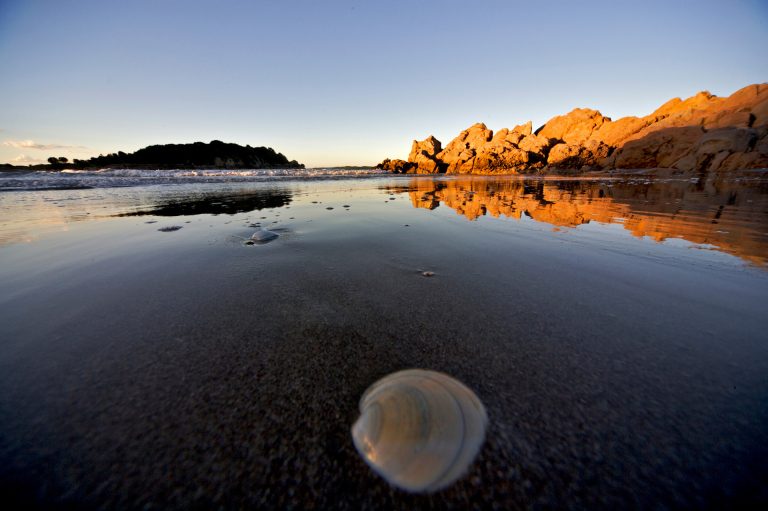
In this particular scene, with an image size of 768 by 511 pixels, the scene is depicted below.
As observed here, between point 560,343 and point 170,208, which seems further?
point 170,208

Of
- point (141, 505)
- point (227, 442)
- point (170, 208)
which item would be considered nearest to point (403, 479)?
point (227, 442)

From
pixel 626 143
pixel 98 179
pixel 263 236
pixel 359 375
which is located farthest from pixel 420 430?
pixel 626 143

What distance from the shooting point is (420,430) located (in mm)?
1020

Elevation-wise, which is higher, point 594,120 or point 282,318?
point 594,120

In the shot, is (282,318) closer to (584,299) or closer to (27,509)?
Result: (27,509)

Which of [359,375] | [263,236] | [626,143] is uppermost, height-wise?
[626,143]

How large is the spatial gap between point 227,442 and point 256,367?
438 millimetres

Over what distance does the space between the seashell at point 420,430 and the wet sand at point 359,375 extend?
5 cm

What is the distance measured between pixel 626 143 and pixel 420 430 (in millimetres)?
48244

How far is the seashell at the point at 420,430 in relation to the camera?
36.0 inches

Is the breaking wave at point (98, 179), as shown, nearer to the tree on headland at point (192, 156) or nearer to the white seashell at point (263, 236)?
the white seashell at point (263, 236)

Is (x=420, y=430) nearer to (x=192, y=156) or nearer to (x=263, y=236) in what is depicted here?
(x=263, y=236)

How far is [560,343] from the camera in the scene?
161cm

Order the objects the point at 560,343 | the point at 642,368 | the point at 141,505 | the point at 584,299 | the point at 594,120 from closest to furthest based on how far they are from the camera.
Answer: the point at 141,505 < the point at 642,368 < the point at 560,343 < the point at 584,299 < the point at 594,120
